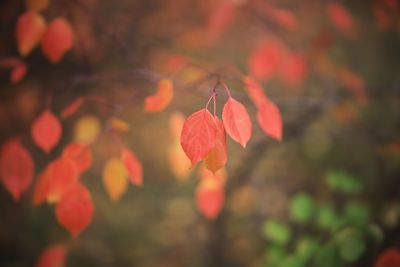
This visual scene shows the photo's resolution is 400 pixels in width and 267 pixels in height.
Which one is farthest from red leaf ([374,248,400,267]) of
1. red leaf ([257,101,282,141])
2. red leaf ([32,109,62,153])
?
red leaf ([32,109,62,153])

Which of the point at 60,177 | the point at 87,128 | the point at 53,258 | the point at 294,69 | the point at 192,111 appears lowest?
the point at 53,258

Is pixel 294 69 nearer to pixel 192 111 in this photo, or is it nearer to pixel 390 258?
pixel 192 111

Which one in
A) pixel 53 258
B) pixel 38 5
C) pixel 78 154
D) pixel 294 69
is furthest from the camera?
pixel 294 69

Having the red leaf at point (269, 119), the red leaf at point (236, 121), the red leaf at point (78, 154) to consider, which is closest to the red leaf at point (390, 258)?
the red leaf at point (269, 119)

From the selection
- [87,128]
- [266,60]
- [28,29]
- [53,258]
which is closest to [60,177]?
[28,29]

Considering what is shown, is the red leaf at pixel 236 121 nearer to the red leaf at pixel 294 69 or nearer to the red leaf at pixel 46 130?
the red leaf at pixel 46 130

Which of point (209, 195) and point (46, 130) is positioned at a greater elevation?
point (46, 130)
